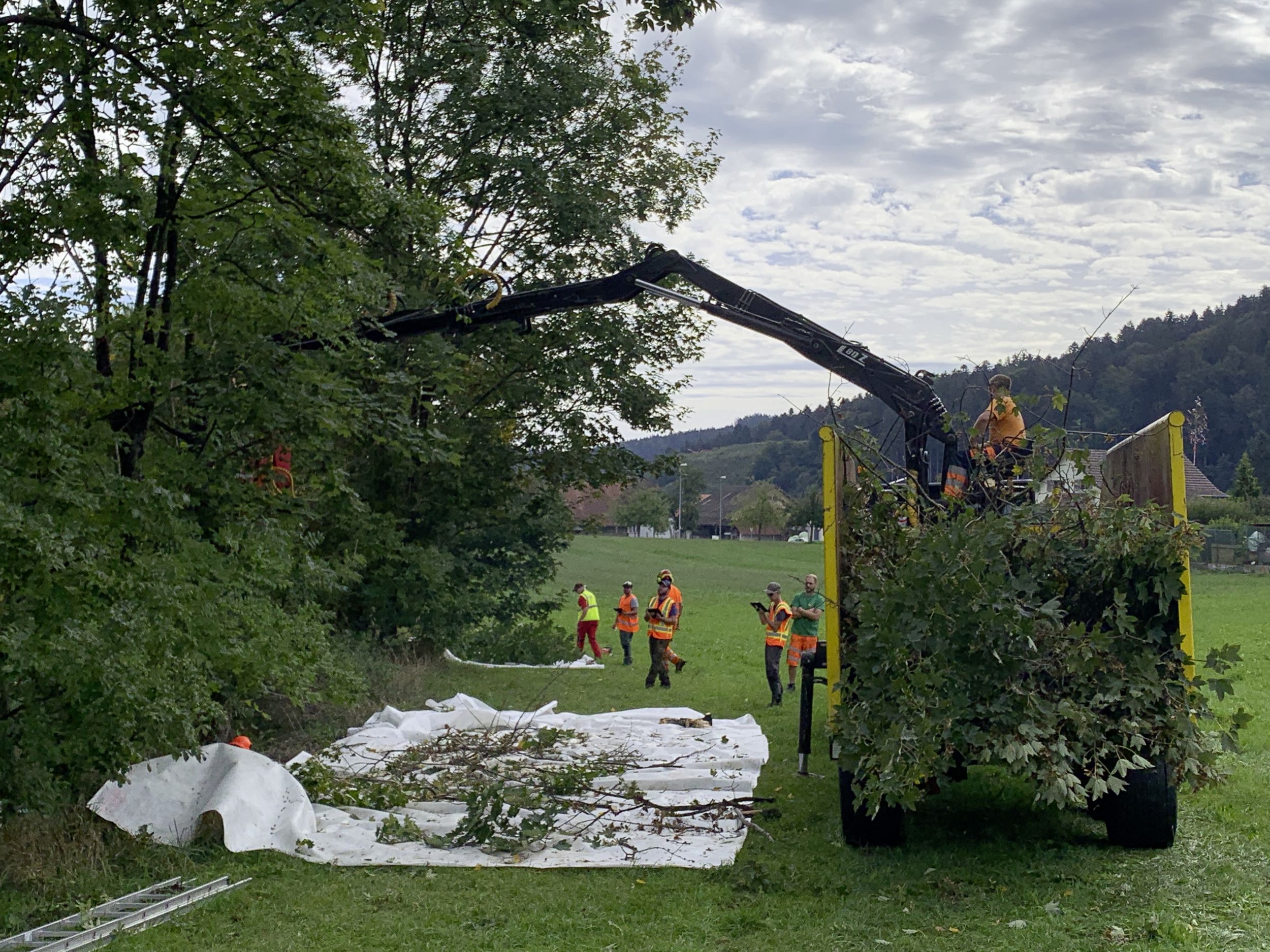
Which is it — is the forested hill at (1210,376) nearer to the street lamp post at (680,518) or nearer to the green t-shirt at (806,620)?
the street lamp post at (680,518)

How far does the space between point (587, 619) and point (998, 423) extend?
1377cm

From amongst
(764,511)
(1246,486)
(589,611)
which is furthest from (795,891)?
(764,511)

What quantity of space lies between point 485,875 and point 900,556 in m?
3.22

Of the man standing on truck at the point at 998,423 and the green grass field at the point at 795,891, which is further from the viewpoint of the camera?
the man standing on truck at the point at 998,423

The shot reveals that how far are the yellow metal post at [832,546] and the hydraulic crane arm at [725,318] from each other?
2.76 metres

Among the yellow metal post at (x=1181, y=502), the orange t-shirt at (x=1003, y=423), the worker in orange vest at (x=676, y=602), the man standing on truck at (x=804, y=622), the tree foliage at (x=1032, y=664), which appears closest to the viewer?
the tree foliage at (x=1032, y=664)

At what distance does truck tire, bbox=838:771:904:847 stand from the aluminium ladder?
12.0 feet

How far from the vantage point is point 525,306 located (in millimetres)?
11367

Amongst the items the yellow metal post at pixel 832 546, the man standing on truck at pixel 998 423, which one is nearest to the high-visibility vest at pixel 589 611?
the man standing on truck at pixel 998 423

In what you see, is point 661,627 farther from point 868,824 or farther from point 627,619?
point 868,824

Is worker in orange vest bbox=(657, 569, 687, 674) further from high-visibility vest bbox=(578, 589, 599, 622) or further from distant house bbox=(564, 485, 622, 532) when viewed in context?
distant house bbox=(564, 485, 622, 532)

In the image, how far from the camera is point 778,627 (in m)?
14.9

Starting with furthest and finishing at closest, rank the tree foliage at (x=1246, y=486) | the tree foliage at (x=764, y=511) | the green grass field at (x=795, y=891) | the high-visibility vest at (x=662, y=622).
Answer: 1. the tree foliage at (x=764, y=511)
2. the tree foliage at (x=1246, y=486)
3. the high-visibility vest at (x=662, y=622)
4. the green grass field at (x=795, y=891)

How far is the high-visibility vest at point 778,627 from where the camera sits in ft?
48.9
